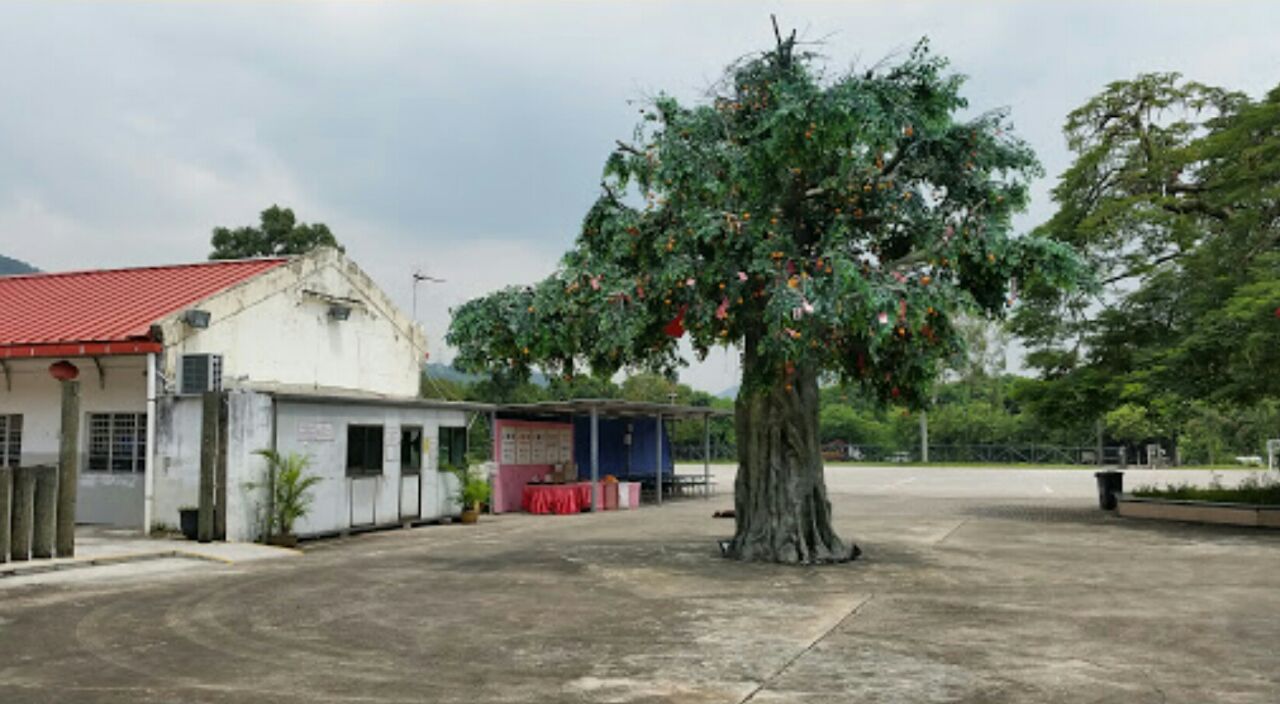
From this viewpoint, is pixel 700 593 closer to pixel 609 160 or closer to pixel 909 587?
pixel 909 587

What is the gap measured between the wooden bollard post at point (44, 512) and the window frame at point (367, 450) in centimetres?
511

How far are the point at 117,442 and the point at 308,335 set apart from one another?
4.20 metres

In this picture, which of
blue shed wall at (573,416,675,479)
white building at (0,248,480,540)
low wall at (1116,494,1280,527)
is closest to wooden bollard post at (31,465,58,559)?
white building at (0,248,480,540)

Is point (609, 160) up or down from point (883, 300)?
up

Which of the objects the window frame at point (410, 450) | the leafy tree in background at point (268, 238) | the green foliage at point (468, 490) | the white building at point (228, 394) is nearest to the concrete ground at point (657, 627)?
the white building at point (228, 394)

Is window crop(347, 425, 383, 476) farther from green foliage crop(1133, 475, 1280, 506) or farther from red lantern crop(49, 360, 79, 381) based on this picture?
green foliage crop(1133, 475, 1280, 506)

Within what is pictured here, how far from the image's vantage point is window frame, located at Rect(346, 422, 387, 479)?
1708cm

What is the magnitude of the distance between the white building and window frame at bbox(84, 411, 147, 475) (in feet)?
0.08

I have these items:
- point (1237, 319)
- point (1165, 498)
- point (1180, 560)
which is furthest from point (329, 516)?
point (1165, 498)

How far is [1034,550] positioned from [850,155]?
7274 mm

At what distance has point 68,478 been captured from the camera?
12.7 meters

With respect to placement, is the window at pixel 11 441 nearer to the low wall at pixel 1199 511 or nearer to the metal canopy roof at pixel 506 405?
the metal canopy roof at pixel 506 405

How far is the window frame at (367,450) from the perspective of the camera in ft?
56.0

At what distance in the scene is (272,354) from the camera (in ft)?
61.4
